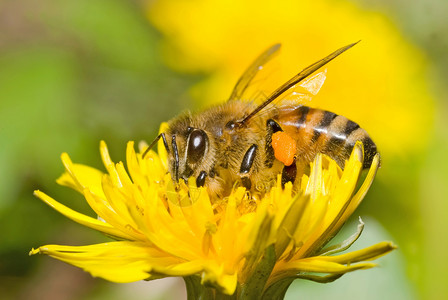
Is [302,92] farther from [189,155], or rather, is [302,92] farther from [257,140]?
[189,155]

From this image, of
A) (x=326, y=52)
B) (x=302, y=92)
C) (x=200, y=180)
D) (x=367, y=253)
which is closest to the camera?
(x=367, y=253)

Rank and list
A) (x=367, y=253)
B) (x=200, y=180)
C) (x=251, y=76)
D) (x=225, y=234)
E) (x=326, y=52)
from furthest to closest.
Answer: (x=326, y=52) < (x=251, y=76) < (x=200, y=180) < (x=225, y=234) < (x=367, y=253)

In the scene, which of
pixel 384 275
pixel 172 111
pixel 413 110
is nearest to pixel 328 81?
pixel 413 110

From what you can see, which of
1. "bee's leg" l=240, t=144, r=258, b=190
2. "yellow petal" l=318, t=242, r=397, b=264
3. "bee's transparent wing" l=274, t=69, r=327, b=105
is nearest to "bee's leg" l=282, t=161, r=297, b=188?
"bee's leg" l=240, t=144, r=258, b=190

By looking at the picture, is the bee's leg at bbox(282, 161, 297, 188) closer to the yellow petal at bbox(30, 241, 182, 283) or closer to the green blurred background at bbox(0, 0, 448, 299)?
the yellow petal at bbox(30, 241, 182, 283)

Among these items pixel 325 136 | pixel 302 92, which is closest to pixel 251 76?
pixel 302 92

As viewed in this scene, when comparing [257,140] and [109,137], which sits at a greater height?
[257,140]

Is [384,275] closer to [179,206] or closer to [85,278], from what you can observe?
[179,206]

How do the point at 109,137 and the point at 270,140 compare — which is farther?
the point at 109,137
